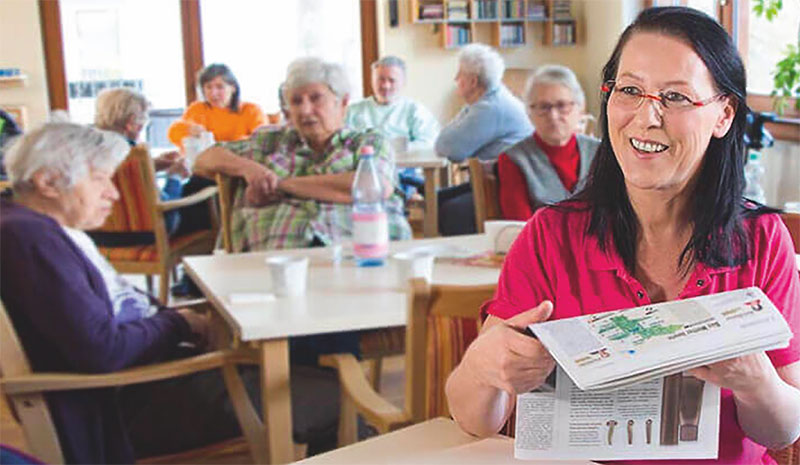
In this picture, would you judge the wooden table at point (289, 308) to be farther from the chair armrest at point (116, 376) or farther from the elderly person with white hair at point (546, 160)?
the elderly person with white hair at point (546, 160)

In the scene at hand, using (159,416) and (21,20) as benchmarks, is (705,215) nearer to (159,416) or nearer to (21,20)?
(159,416)

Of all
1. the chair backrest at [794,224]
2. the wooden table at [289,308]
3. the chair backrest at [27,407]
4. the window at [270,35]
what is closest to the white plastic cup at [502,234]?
the wooden table at [289,308]

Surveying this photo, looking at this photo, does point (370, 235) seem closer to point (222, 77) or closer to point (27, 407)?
point (27, 407)

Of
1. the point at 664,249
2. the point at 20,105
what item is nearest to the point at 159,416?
the point at 664,249

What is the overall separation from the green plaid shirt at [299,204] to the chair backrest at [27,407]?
1.17m

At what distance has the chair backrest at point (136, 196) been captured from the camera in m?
3.88

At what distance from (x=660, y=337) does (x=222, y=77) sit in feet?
17.2

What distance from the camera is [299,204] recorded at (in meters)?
3.08

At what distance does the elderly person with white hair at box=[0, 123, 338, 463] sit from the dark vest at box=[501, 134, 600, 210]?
1.11m

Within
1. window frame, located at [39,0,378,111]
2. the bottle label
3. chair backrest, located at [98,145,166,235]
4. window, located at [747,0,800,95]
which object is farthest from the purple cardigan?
window frame, located at [39,0,378,111]

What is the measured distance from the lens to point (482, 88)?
15.2ft

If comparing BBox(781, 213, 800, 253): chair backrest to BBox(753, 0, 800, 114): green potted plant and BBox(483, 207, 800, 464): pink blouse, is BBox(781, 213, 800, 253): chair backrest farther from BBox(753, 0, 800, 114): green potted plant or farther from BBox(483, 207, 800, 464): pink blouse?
BBox(753, 0, 800, 114): green potted plant

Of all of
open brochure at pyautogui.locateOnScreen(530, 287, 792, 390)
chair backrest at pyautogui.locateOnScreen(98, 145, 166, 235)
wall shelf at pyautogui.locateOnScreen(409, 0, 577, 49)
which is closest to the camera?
open brochure at pyautogui.locateOnScreen(530, 287, 792, 390)

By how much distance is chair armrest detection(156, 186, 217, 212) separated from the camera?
13.1 feet
